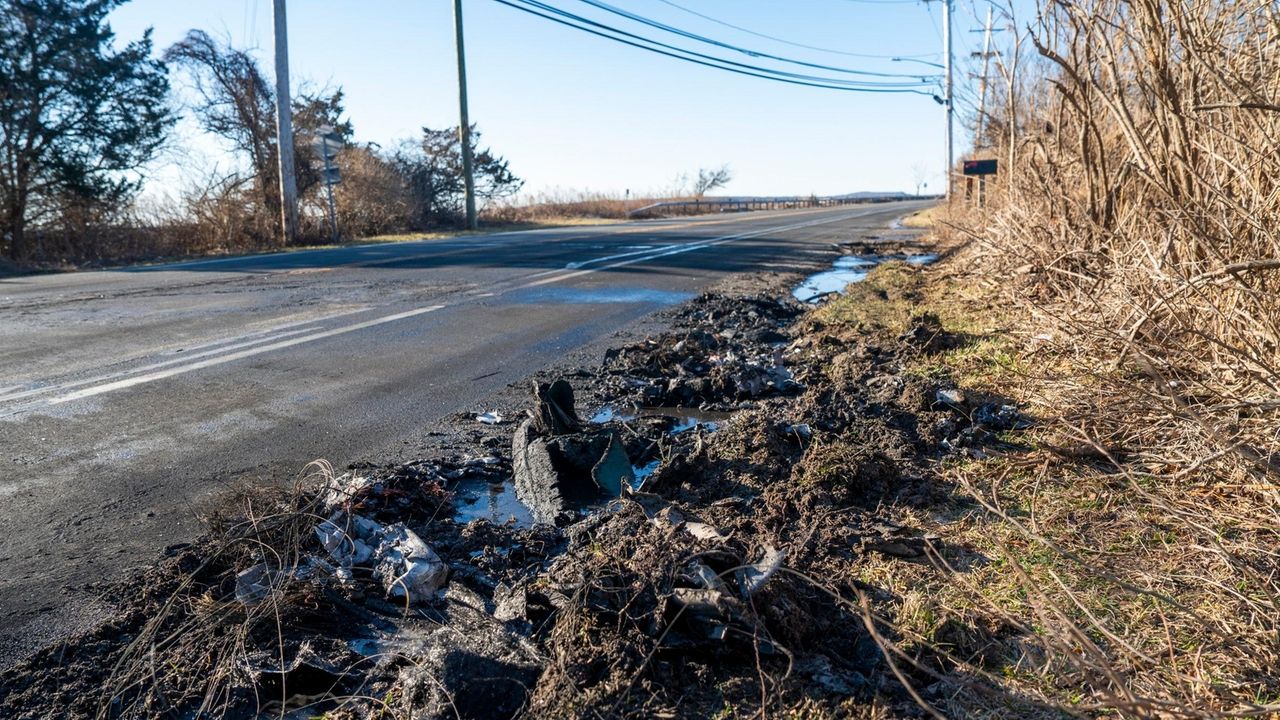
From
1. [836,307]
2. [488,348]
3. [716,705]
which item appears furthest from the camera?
[836,307]

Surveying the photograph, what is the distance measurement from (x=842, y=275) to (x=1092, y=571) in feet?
37.3

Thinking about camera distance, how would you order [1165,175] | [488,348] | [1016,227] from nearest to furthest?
[1165,175]
[488,348]
[1016,227]

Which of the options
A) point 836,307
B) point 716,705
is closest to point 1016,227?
point 836,307

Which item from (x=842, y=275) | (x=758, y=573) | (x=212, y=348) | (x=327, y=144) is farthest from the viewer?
(x=327, y=144)

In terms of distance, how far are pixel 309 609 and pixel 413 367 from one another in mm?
3562

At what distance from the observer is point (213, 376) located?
5570mm

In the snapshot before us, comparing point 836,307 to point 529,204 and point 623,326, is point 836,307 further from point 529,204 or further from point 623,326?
point 529,204

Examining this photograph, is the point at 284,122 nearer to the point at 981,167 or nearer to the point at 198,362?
the point at 981,167

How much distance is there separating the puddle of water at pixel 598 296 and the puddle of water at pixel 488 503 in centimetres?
553

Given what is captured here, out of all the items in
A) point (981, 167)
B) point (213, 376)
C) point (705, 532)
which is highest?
point (981, 167)

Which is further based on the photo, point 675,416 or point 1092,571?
point 675,416

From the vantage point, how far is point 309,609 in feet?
8.37

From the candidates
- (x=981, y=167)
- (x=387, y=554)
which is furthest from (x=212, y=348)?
(x=981, y=167)

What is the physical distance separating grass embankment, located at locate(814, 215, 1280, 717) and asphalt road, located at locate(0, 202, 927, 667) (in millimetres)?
2428
